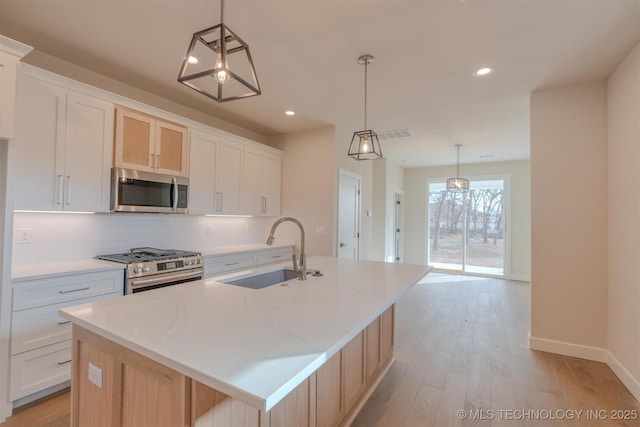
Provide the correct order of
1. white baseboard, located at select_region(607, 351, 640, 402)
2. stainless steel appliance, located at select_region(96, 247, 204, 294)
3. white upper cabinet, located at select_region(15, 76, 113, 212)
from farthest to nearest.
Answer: stainless steel appliance, located at select_region(96, 247, 204, 294) < white baseboard, located at select_region(607, 351, 640, 402) < white upper cabinet, located at select_region(15, 76, 113, 212)

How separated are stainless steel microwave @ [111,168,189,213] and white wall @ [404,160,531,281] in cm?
597

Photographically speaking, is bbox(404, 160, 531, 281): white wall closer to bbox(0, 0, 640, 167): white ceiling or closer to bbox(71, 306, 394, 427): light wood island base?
bbox(0, 0, 640, 167): white ceiling

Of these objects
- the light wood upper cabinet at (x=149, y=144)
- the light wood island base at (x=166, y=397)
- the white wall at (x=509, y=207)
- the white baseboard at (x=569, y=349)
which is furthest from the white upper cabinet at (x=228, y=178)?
the white wall at (x=509, y=207)

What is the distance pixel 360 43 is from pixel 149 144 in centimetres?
221

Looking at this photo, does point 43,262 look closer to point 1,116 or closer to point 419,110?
point 1,116

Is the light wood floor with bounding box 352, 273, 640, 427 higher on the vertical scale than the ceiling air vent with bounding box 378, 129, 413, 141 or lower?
lower

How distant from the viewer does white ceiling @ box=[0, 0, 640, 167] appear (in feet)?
6.43

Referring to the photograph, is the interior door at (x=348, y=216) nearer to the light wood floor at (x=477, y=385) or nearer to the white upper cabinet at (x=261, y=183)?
the white upper cabinet at (x=261, y=183)

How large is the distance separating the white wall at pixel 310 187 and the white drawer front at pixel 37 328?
9.12 feet

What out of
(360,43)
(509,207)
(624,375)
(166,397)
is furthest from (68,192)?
(509,207)

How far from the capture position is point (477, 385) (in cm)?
240

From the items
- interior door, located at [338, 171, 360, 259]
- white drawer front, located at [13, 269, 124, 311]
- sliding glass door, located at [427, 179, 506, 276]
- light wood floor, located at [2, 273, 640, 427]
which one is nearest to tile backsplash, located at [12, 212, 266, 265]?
white drawer front, located at [13, 269, 124, 311]

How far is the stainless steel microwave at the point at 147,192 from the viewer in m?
2.68

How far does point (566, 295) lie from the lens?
9.80 feet
